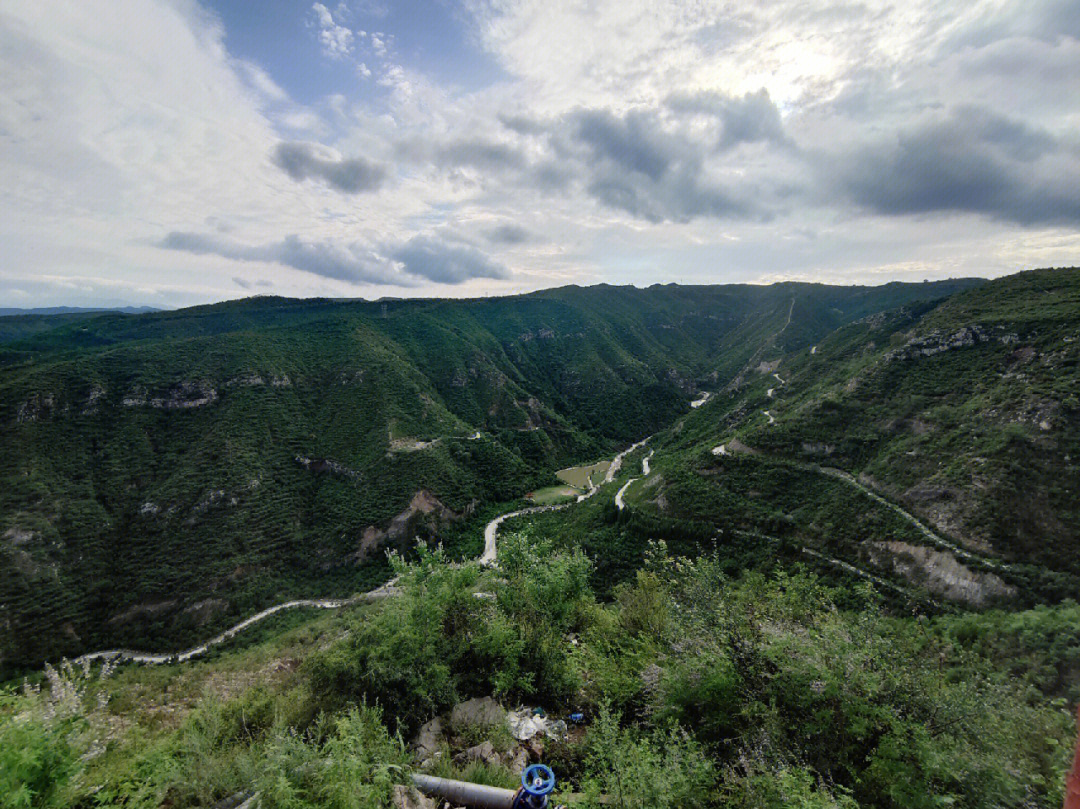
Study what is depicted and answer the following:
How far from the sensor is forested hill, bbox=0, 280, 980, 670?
209 ft

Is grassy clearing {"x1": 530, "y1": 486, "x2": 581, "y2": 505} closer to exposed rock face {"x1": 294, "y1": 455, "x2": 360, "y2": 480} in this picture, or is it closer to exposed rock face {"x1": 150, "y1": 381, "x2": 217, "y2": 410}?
exposed rock face {"x1": 294, "y1": 455, "x2": 360, "y2": 480}

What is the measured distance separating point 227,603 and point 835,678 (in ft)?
271

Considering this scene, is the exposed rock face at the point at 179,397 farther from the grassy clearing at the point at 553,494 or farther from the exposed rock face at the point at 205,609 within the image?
the grassy clearing at the point at 553,494

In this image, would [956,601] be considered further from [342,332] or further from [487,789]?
[342,332]

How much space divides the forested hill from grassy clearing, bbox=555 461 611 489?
5640mm

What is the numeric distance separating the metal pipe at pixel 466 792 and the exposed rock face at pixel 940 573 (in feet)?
159

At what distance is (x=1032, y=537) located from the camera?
1481 inches

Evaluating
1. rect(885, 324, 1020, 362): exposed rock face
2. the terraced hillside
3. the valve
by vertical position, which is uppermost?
rect(885, 324, 1020, 362): exposed rock face

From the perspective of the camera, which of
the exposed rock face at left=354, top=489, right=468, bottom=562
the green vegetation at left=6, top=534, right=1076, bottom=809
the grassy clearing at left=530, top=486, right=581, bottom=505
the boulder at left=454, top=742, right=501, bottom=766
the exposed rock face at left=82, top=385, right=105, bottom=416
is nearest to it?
the green vegetation at left=6, top=534, right=1076, bottom=809

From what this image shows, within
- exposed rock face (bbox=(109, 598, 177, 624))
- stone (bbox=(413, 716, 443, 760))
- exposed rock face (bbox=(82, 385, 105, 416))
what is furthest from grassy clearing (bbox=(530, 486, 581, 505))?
exposed rock face (bbox=(82, 385, 105, 416))

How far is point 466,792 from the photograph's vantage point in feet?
28.8

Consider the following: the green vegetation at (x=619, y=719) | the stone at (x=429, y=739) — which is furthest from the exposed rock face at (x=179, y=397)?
the stone at (x=429, y=739)

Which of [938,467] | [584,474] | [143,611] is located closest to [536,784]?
[938,467]

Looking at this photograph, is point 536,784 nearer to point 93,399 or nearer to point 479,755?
point 479,755
